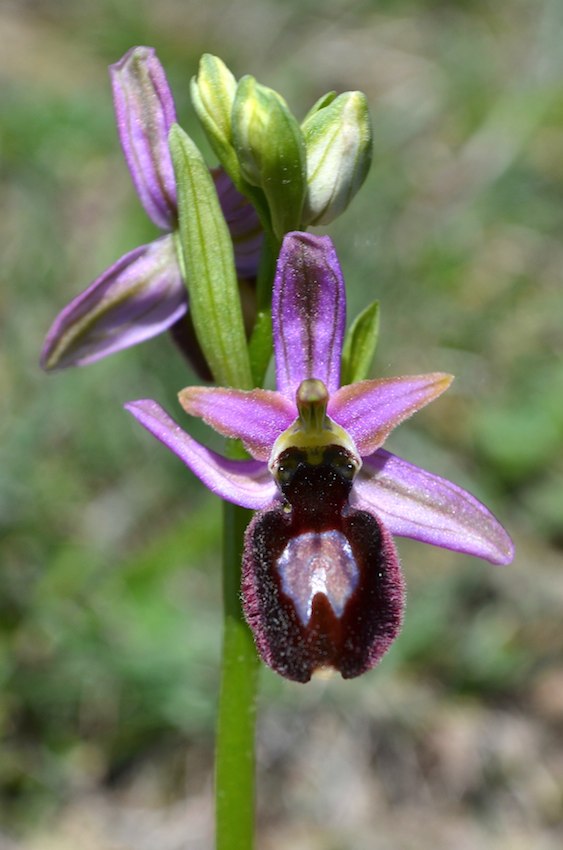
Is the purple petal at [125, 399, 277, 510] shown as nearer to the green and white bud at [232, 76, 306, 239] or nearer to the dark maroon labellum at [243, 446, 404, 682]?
the dark maroon labellum at [243, 446, 404, 682]

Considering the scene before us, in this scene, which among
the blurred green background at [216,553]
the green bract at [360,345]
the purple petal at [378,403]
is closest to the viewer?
the purple petal at [378,403]

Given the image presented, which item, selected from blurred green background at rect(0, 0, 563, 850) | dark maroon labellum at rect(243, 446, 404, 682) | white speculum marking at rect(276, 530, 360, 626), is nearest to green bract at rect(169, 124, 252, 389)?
dark maroon labellum at rect(243, 446, 404, 682)

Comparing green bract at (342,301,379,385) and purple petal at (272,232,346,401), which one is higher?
purple petal at (272,232,346,401)

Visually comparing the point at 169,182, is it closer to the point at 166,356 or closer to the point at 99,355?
the point at 99,355

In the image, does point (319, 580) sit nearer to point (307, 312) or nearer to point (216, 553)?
point (307, 312)

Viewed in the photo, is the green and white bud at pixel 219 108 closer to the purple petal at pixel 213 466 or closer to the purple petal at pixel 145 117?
the purple petal at pixel 145 117

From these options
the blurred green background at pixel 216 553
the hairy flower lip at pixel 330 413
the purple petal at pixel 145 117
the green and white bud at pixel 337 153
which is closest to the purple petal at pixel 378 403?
the hairy flower lip at pixel 330 413
